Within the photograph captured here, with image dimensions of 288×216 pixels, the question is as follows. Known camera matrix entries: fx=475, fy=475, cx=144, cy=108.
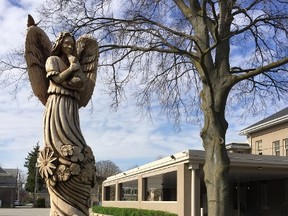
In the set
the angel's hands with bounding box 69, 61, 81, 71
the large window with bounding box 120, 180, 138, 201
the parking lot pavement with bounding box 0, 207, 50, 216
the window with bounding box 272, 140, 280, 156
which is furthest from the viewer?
the parking lot pavement with bounding box 0, 207, 50, 216

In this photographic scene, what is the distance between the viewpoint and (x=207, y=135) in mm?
14391

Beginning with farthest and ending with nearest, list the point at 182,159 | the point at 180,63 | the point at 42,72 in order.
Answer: the point at 182,159 < the point at 180,63 < the point at 42,72

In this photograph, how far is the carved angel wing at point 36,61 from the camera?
252 inches

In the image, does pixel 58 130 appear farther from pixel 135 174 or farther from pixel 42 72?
pixel 135 174

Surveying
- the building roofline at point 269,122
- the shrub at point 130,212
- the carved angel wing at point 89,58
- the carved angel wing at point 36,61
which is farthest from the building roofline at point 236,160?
the carved angel wing at point 36,61

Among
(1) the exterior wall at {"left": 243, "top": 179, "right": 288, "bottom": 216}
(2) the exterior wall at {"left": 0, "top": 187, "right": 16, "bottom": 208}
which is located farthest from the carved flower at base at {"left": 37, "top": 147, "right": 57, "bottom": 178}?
(2) the exterior wall at {"left": 0, "top": 187, "right": 16, "bottom": 208}

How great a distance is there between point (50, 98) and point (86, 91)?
56 cm

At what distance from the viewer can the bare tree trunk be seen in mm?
13773

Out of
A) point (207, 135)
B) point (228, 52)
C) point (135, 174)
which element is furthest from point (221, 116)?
point (135, 174)

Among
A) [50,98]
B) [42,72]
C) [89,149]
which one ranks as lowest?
[89,149]

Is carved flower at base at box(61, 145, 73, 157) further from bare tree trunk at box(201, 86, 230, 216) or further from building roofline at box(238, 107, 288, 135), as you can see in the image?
building roofline at box(238, 107, 288, 135)

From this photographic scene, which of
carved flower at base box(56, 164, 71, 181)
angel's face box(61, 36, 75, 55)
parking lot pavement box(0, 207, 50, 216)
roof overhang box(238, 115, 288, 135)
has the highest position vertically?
roof overhang box(238, 115, 288, 135)

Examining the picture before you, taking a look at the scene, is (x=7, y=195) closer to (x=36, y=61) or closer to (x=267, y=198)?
(x=267, y=198)

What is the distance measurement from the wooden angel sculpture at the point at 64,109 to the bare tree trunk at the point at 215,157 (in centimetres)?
804
